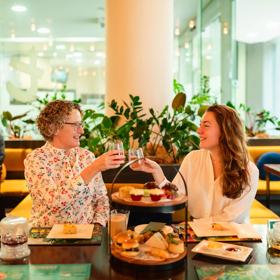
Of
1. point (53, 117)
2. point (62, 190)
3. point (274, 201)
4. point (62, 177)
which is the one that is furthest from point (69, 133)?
point (274, 201)

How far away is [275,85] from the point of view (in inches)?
391

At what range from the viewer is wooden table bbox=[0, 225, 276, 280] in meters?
1.52

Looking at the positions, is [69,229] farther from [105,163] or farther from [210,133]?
[210,133]

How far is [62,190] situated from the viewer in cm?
212

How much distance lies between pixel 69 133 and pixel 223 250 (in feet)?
3.53

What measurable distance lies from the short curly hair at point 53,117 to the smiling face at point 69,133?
0.06 ft

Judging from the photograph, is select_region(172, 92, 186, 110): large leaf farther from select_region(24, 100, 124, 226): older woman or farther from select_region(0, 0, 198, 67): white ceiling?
select_region(0, 0, 198, 67): white ceiling

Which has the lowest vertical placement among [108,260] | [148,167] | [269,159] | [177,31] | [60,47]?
[269,159]

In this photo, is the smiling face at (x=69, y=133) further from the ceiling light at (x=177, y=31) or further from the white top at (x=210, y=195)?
the ceiling light at (x=177, y=31)

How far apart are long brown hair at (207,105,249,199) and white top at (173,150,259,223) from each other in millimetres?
43

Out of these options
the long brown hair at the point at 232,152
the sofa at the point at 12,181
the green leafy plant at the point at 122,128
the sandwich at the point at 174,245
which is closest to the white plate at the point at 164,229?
the sandwich at the point at 174,245

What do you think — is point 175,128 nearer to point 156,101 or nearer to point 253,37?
point 156,101

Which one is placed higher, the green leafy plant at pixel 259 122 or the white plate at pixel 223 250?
the green leafy plant at pixel 259 122

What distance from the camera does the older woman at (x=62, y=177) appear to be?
213 cm
